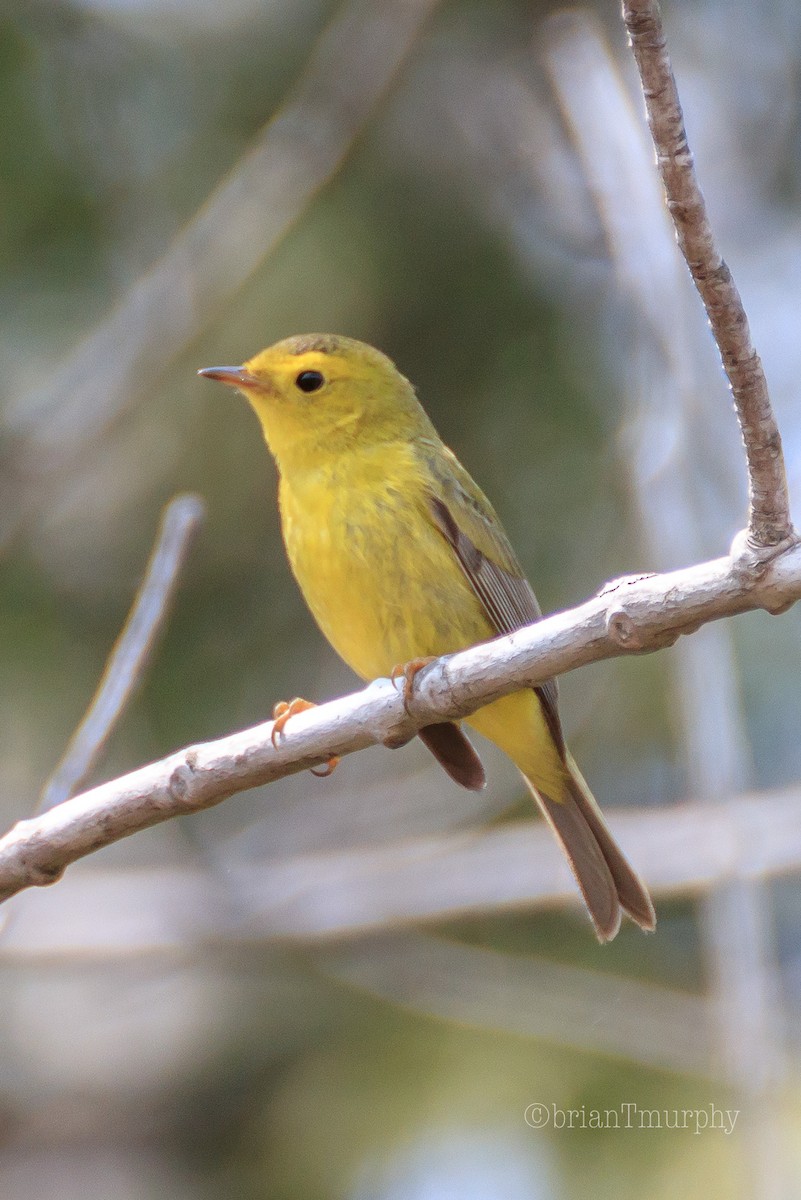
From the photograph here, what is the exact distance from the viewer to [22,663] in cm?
627

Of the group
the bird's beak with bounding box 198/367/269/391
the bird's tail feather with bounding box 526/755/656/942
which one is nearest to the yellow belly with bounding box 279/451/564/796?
the bird's tail feather with bounding box 526/755/656/942

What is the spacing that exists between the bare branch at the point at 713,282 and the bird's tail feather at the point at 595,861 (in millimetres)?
1957

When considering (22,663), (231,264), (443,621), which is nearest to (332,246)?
(231,264)

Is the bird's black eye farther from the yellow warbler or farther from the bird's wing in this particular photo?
the bird's wing

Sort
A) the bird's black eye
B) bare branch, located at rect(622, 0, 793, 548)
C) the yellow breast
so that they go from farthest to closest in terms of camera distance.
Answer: the bird's black eye, the yellow breast, bare branch, located at rect(622, 0, 793, 548)

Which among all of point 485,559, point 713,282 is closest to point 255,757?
point 713,282

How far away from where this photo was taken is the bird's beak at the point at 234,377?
450 centimetres

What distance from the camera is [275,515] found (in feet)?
20.9

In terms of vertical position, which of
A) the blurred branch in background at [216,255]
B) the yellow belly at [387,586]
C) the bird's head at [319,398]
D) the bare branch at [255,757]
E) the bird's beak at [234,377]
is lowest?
the bare branch at [255,757]

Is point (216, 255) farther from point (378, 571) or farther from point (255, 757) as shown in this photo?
point (255, 757)

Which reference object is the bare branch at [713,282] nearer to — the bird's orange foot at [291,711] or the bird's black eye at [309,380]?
the bird's orange foot at [291,711]

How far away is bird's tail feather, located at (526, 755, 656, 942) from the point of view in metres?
4.20

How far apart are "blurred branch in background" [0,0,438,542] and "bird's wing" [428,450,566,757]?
4.89 feet

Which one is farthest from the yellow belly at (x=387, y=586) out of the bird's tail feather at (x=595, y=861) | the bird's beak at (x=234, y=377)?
the bird's beak at (x=234, y=377)
